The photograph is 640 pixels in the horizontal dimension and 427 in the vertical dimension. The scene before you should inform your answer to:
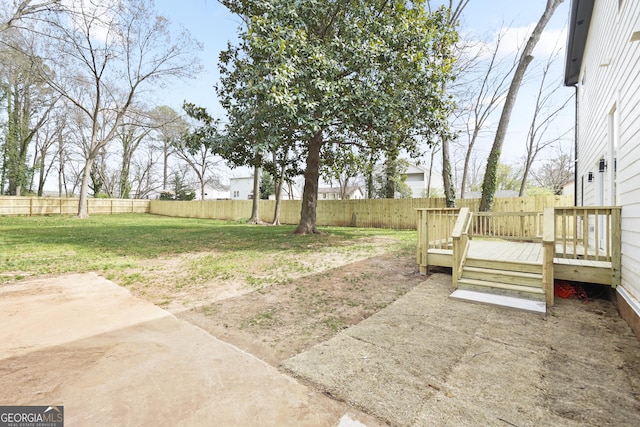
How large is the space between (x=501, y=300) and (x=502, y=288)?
42 cm

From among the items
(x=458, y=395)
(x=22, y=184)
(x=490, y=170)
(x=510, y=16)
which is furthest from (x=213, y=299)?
(x=22, y=184)

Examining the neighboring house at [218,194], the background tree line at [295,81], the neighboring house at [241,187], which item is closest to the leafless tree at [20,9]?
the background tree line at [295,81]

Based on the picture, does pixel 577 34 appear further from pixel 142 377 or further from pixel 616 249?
pixel 142 377

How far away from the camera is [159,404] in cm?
181

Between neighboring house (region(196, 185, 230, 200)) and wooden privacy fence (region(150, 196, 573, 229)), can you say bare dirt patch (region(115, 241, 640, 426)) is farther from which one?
neighboring house (region(196, 185, 230, 200))

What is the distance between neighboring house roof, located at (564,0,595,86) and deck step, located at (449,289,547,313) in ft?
22.2

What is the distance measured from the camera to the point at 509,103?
34.6 ft

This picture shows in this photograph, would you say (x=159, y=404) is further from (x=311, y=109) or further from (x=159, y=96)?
(x=159, y=96)

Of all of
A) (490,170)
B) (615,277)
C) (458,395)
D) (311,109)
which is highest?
(311,109)

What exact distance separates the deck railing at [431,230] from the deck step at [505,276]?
0.80 meters

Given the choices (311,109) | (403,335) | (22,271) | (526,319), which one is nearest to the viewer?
(403,335)

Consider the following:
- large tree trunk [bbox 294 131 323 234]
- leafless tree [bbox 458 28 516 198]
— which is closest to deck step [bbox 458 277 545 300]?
large tree trunk [bbox 294 131 323 234]

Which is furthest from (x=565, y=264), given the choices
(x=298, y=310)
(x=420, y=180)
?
(x=420, y=180)

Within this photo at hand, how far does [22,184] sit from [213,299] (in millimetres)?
28563
